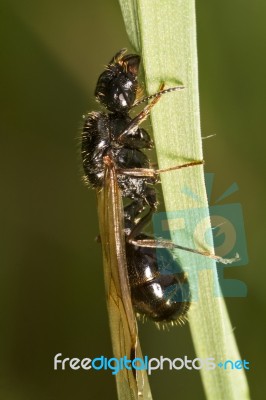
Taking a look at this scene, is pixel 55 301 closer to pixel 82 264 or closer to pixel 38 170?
pixel 82 264

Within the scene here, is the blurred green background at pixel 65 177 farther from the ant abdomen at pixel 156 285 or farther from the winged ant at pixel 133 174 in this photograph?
the ant abdomen at pixel 156 285

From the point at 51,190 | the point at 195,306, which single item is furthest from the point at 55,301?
the point at 195,306

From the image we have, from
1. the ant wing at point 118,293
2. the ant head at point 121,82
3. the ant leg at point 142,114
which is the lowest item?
the ant wing at point 118,293

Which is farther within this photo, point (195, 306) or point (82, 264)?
point (82, 264)

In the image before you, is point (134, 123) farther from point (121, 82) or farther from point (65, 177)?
point (65, 177)
